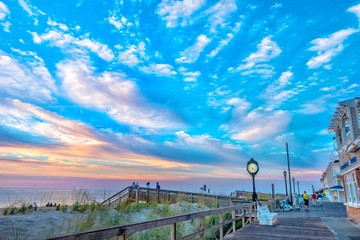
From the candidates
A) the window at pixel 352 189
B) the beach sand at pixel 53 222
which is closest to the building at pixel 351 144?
the window at pixel 352 189

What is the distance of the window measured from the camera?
1317cm

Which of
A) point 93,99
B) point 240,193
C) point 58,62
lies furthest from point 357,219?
point 240,193

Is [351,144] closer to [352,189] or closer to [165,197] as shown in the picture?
[352,189]

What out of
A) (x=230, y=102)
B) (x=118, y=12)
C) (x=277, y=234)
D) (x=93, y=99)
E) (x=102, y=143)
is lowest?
(x=277, y=234)

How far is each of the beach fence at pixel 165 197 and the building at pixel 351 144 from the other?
7090mm

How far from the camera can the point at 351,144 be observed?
40.3 ft

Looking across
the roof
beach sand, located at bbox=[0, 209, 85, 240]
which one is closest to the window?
the roof

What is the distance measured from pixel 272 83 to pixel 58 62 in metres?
11.3

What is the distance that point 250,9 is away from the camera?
11.0 metres

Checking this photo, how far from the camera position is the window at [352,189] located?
13.2 meters

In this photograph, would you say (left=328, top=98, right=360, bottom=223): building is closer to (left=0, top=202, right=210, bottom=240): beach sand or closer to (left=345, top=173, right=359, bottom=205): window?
(left=345, top=173, right=359, bottom=205): window

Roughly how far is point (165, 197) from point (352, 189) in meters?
13.3

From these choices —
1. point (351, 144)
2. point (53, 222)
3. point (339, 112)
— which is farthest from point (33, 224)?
point (339, 112)

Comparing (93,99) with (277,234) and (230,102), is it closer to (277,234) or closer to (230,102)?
(230,102)
